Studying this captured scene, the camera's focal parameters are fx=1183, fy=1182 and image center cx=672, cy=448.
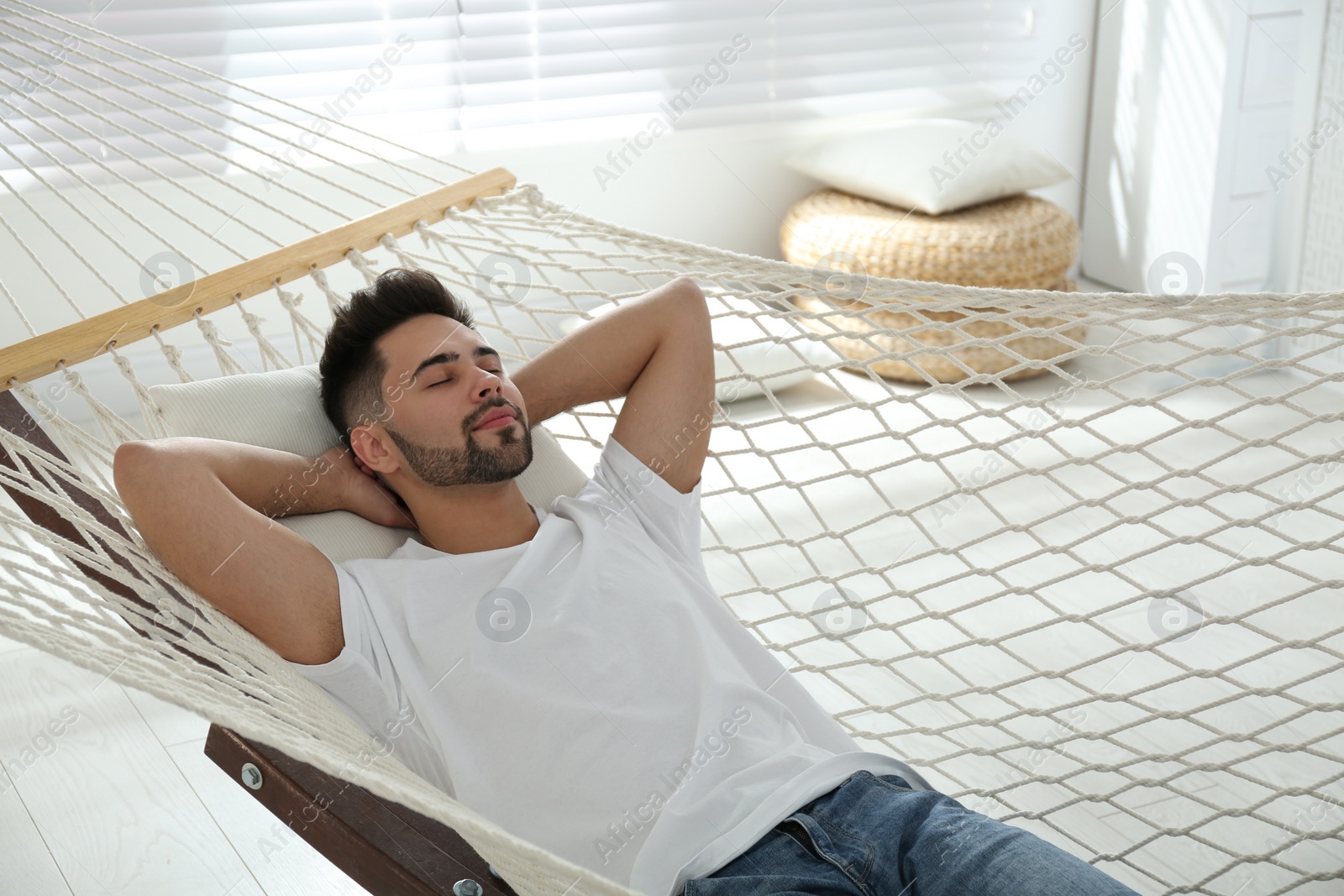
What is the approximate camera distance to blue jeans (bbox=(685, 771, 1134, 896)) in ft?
3.00

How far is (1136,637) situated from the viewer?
6.14 ft

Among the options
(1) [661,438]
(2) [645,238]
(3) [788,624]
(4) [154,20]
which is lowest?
(3) [788,624]

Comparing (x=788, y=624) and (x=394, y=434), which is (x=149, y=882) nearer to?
(x=394, y=434)

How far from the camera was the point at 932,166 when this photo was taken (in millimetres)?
3166

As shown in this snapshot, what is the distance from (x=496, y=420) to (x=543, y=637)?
9.3 inches

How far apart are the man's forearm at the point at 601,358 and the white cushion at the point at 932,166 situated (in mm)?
1945

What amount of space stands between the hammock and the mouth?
0.70 feet

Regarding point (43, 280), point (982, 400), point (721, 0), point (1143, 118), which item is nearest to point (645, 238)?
point (982, 400)

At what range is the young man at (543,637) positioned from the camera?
979 mm

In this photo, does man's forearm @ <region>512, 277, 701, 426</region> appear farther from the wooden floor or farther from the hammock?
the wooden floor

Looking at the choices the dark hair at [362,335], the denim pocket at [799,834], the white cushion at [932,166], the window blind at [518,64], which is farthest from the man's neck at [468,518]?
the white cushion at [932,166]

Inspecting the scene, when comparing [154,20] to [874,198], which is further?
[874,198]

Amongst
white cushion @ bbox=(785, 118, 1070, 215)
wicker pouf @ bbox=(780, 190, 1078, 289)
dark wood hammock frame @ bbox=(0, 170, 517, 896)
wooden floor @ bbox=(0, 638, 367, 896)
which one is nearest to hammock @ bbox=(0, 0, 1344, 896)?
dark wood hammock frame @ bbox=(0, 170, 517, 896)

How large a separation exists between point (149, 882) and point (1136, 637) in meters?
1.45
